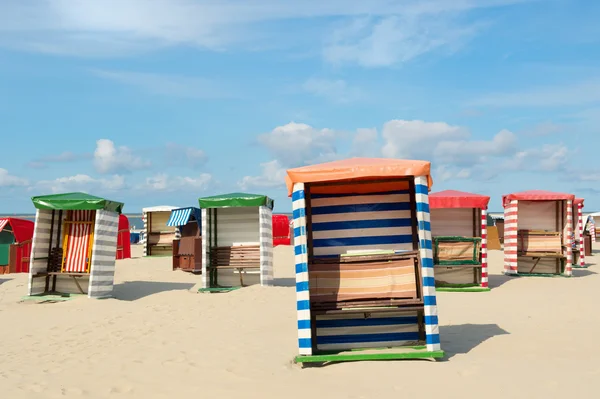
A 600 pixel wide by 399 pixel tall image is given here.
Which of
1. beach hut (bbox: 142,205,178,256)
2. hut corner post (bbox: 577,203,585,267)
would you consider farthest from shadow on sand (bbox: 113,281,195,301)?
hut corner post (bbox: 577,203,585,267)

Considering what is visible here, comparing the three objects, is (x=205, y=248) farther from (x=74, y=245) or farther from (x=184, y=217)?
(x=184, y=217)

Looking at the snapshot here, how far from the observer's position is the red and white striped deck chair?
44.2 ft

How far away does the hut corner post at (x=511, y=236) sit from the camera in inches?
655

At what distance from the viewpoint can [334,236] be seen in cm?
741

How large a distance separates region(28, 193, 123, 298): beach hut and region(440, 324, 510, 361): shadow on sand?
8.47m

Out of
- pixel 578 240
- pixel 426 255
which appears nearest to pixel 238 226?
pixel 426 255

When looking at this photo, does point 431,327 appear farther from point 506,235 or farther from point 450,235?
point 506,235

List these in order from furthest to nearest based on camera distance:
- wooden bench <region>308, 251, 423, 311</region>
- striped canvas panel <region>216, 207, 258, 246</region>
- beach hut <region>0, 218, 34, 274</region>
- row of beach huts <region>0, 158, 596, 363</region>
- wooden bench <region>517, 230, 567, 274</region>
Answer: beach hut <region>0, 218, 34, 274</region>, wooden bench <region>517, 230, 567, 274</region>, striped canvas panel <region>216, 207, 258, 246</region>, wooden bench <region>308, 251, 423, 311</region>, row of beach huts <region>0, 158, 596, 363</region>

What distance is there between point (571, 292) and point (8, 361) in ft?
41.2

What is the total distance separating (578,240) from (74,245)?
1886 cm

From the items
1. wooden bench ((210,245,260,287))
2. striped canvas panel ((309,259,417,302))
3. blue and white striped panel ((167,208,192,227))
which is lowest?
striped canvas panel ((309,259,417,302))

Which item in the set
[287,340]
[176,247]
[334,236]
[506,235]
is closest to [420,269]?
[334,236]

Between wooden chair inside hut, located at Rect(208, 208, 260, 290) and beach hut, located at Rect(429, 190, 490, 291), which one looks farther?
wooden chair inside hut, located at Rect(208, 208, 260, 290)

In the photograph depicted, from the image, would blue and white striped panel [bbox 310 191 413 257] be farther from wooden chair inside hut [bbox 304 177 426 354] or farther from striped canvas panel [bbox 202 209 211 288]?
striped canvas panel [bbox 202 209 211 288]
